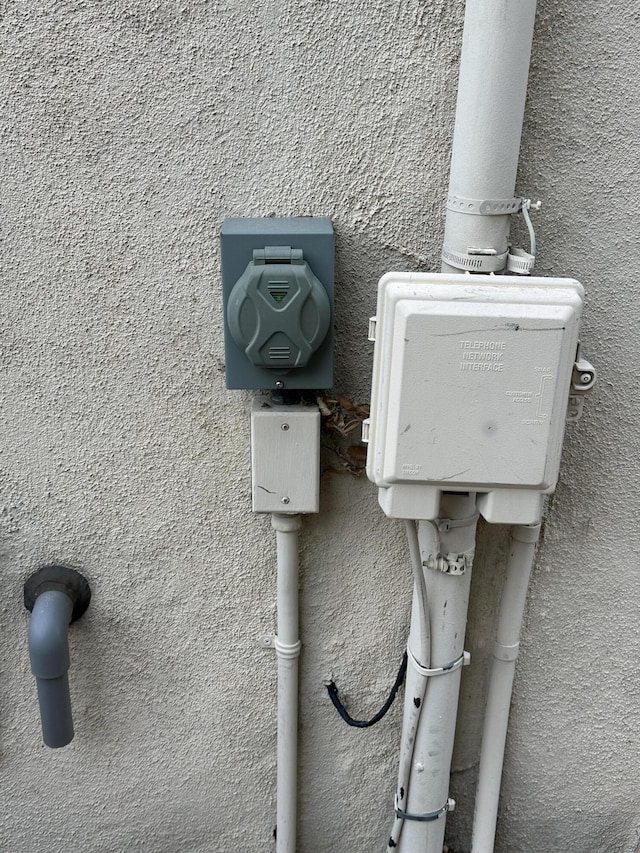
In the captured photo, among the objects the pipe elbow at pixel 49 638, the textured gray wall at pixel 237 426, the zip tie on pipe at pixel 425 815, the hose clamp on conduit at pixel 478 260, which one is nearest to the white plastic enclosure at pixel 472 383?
the hose clamp on conduit at pixel 478 260

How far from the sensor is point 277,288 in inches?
38.9

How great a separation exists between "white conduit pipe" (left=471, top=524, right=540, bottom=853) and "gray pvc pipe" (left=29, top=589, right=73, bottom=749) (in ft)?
2.46

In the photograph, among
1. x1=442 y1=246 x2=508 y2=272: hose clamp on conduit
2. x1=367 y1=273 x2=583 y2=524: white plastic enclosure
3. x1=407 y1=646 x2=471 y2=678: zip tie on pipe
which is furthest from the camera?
x1=407 y1=646 x2=471 y2=678: zip tie on pipe

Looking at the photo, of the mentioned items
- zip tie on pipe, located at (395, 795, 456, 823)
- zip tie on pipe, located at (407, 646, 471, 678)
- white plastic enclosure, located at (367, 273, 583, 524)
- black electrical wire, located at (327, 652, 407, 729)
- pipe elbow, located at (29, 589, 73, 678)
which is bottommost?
zip tie on pipe, located at (395, 795, 456, 823)

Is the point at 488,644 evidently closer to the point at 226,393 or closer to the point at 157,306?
the point at 226,393

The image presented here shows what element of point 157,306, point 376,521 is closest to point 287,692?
point 376,521

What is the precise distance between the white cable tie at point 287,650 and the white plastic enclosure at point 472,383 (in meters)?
0.44

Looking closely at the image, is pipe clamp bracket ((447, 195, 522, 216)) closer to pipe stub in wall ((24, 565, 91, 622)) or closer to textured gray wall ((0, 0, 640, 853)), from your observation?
textured gray wall ((0, 0, 640, 853))

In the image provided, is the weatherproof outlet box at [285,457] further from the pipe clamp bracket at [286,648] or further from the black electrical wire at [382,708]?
the black electrical wire at [382,708]

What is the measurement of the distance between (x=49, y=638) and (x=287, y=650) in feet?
1.32

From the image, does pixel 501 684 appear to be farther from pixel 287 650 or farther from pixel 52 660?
pixel 52 660

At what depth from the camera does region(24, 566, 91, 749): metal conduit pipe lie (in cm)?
114

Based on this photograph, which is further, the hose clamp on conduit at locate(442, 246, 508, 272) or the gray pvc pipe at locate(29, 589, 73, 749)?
the gray pvc pipe at locate(29, 589, 73, 749)

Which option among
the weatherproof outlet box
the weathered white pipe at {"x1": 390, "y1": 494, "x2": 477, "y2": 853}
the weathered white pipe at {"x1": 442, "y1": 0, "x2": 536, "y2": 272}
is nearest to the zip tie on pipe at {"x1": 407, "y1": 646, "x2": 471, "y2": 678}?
the weathered white pipe at {"x1": 390, "y1": 494, "x2": 477, "y2": 853}
